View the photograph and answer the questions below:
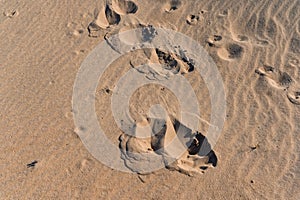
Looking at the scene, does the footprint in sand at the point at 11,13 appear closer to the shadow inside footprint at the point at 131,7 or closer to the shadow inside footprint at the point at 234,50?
the shadow inside footprint at the point at 131,7

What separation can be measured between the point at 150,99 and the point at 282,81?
1983mm

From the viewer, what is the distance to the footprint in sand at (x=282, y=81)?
4.80m

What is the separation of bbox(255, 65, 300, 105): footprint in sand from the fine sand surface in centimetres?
1

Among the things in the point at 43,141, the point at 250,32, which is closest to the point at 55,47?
the point at 43,141

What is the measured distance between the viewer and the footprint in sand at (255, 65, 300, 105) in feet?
15.7

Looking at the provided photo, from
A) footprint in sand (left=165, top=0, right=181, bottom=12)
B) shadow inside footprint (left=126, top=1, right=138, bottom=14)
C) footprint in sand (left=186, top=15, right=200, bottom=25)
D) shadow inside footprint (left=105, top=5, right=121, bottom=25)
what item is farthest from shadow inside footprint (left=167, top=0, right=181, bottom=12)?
shadow inside footprint (left=105, top=5, right=121, bottom=25)

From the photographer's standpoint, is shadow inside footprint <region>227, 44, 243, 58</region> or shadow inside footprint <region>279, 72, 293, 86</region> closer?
shadow inside footprint <region>279, 72, 293, 86</region>

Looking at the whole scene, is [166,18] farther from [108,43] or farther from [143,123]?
[143,123]

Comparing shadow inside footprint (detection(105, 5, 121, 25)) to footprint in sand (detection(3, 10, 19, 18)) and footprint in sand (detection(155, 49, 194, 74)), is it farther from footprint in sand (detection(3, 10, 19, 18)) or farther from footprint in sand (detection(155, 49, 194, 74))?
footprint in sand (detection(3, 10, 19, 18))

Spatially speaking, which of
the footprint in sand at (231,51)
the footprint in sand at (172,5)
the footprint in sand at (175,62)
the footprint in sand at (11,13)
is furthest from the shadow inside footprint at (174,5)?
the footprint in sand at (11,13)

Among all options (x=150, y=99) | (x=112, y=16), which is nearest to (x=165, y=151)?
(x=150, y=99)

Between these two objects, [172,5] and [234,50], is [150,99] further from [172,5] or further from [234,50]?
[172,5]

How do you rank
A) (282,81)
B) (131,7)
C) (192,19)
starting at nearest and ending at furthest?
(282,81), (192,19), (131,7)

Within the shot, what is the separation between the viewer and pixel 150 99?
16.4 feet
